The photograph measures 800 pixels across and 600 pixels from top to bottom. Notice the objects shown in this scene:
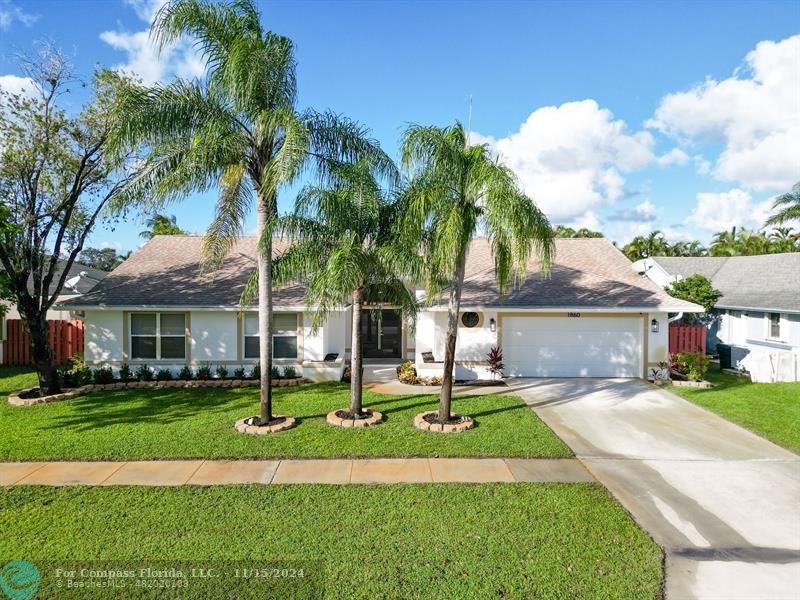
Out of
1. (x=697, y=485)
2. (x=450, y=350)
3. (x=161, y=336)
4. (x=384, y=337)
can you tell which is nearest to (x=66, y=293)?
(x=161, y=336)

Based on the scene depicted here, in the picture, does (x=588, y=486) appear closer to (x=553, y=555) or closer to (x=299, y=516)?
(x=553, y=555)

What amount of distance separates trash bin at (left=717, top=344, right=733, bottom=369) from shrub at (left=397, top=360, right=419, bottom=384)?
12.7 metres

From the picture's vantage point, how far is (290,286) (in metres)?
14.4

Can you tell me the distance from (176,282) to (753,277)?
23277 mm

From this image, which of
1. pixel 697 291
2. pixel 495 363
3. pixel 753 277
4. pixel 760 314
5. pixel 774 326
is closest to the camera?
pixel 495 363

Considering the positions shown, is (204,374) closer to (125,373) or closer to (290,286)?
(125,373)

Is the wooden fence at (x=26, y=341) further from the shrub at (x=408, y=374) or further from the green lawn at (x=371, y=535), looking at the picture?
the green lawn at (x=371, y=535)

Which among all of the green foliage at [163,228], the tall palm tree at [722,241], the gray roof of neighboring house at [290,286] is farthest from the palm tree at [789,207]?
the green foliage at [163,228]

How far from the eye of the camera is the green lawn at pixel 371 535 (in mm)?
4383

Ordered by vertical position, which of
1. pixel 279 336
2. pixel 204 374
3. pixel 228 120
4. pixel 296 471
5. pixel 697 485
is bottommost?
pixel 697 485

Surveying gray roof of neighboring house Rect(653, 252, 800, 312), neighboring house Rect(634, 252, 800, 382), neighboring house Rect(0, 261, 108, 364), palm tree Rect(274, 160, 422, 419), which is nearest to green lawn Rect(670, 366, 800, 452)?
neighboring house Rect(634, 252, 800, 382)

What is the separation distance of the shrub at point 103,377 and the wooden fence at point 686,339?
17564mm

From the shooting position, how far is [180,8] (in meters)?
8.09

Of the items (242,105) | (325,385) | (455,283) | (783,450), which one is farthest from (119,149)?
(783,450)
